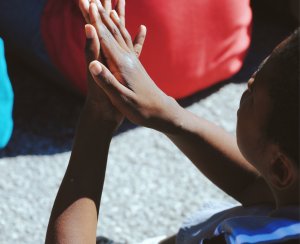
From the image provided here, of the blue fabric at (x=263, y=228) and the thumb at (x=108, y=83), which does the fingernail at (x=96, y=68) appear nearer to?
the thumb at (x=108, y=83)

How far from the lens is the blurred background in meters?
1.45

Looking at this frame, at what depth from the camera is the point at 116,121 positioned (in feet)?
3.34

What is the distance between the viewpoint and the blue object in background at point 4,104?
1.49m

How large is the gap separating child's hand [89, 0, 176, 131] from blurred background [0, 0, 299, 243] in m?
0.40

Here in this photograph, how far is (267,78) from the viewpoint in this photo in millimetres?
877

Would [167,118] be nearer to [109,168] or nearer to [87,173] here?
[87,173]

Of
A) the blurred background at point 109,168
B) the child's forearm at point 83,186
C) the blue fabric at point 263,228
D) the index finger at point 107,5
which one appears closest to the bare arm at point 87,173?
the child's forearm at point 83,186

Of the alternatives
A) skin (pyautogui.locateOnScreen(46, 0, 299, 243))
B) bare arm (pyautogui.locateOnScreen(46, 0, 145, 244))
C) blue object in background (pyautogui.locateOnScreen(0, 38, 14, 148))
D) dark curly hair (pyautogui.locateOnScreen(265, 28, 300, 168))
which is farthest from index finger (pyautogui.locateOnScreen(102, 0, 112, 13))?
blue object in background (pyautogui.locateOnScreen(0, 38, 14, 148))

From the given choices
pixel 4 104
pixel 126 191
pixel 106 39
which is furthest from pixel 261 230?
pixel 4 104

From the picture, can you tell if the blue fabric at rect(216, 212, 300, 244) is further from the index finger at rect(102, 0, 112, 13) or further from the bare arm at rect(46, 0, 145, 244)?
the index finger at rect(102, 0, 112, 13)

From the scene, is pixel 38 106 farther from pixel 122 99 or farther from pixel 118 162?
pixel 122 99

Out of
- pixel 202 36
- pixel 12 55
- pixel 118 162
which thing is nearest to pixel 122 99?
pixel 118 162

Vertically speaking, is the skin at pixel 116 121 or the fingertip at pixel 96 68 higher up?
the fingertip at pixel 96 68

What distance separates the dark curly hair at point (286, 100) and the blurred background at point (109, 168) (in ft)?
1.63
